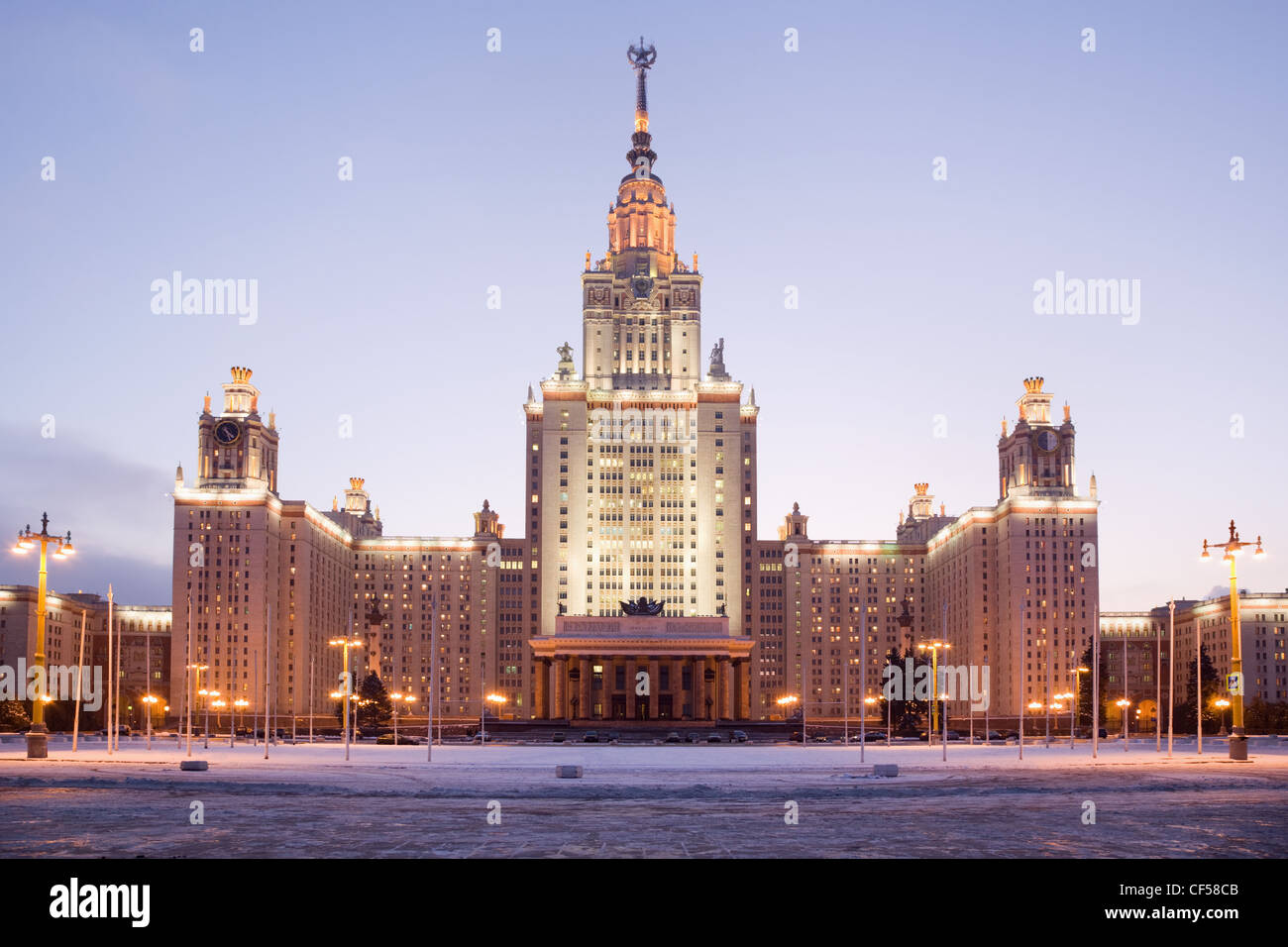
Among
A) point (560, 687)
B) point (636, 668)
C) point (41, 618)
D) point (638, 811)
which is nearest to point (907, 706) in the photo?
point (636, 668)

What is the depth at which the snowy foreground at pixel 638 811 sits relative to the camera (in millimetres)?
24484

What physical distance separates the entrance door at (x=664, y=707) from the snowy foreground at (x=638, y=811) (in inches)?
5396

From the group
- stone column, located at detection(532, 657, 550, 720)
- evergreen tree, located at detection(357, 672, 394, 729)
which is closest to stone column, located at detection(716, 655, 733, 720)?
stone column, located at detection(532, 657, 550, 720)

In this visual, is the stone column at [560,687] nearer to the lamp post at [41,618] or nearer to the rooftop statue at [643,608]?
the rooftop statue at [643,608]

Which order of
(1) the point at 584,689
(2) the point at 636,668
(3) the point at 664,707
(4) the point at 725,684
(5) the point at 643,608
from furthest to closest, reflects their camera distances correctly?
(5) the point at 643,608, (3) the point at 664,707, (4) the point at 725,684, (2) the point at 636,668, (1) the point at 584,689

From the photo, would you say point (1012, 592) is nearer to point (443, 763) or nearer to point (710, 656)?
point (710, 656)

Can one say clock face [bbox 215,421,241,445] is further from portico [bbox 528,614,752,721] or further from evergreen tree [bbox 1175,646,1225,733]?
evergreen tree [bbox 1175,646,1225,733]

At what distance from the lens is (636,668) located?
194m

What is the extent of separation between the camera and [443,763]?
61594mm

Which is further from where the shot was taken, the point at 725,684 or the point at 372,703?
the point at 725,684

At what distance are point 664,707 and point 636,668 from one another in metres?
7.37

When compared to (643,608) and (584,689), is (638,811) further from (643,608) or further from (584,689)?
(643,608)

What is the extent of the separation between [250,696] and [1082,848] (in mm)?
175774
